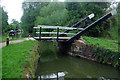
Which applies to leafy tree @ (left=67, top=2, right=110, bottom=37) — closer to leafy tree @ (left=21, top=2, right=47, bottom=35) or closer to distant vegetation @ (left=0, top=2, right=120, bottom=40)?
distant vegetation @ (left=0, top=2, right=120, bottom=40)

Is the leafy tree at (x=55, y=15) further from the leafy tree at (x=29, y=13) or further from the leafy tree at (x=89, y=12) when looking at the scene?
the leafy tree at (x=29, y=13)

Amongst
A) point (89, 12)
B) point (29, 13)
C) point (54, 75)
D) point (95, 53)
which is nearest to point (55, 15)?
point (89, 12)

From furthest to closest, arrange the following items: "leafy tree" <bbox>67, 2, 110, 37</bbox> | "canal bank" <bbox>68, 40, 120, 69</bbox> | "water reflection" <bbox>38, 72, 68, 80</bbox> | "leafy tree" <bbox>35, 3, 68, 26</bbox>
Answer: "leafy tree" <bbox>35, 3, 68, 26</bbox>, "leafy tree" <bbox>67, 2, 110, 37</bbox>, "canal bank" <bbox>68, 40, 120, 69</bbox>, "water reflection" <bbox>38, 72, 68, 80</bbox>

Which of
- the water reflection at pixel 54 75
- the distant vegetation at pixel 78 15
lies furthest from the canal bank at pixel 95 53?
the distant vegetation at pixel 78 15

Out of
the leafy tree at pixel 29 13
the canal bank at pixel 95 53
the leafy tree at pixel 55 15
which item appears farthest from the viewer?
the leafy tree at pixel 29 13

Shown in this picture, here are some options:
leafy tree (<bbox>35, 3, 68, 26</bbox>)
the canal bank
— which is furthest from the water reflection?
leafy tree (<bbox>35, 3, 68, 26</bbox>)

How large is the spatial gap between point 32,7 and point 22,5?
7.85ft

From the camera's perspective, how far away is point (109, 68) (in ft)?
25.5

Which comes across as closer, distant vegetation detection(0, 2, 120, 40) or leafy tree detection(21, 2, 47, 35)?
distant vegetation detection(0, 2, 120, 40)

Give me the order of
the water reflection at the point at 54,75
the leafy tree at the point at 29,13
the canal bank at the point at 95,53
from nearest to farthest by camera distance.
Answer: the water reflection at the point at 54,75
the canal bank at the point at 95,53
the leafy tree at the point at 29,13

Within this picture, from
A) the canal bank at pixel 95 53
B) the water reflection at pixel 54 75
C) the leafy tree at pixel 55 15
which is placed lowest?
the water reflection at pixel 54 75

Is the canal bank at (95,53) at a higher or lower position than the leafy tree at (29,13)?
lower

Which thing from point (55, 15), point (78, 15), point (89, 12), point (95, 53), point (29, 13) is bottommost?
point (95, 53)

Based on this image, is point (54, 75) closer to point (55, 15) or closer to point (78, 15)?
point (78, 15)
